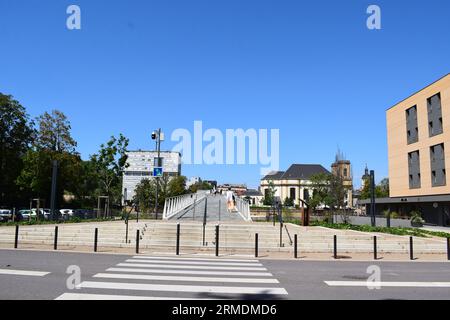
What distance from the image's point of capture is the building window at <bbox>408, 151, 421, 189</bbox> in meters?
52.5

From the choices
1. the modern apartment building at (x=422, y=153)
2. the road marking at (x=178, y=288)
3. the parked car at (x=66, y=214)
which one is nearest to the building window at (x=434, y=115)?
the modern apartment building at (x=422, y=153)

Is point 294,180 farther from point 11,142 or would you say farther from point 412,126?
point 11,142

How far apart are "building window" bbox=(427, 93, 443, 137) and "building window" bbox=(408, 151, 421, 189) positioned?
15.4 feet

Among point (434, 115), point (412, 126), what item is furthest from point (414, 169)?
point (434, 115)

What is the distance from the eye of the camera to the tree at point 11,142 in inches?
2042

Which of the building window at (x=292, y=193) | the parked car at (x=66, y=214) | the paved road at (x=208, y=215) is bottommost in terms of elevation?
the parked car at (x=66, y=214)

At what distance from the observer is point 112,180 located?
42062 mm

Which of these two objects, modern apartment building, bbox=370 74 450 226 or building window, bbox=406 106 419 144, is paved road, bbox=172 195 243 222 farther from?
building window, bbox=406 106 419 144

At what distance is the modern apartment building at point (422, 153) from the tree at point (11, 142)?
168ft

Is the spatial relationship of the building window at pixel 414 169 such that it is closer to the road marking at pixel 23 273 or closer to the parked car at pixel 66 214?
the parked car at pixel 66 214

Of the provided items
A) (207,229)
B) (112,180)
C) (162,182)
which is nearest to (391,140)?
(162,182)
